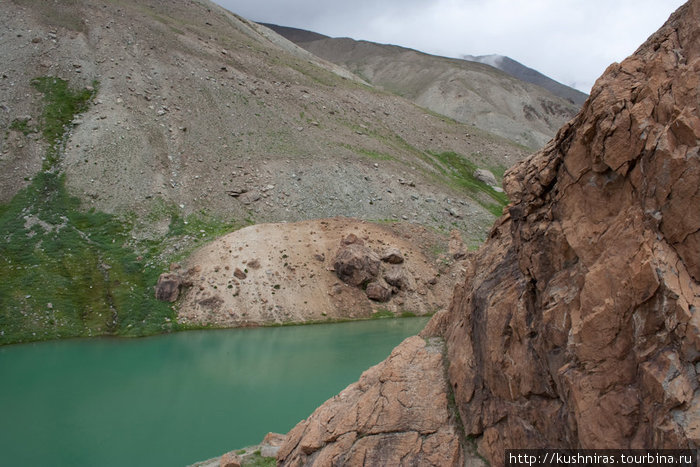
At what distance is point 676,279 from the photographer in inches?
303

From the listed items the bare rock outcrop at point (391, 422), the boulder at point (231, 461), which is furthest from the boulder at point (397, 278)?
the bare rock outcrop at point (391, 422)

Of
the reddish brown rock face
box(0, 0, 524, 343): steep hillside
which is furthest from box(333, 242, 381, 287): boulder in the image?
the reddish brown rock face

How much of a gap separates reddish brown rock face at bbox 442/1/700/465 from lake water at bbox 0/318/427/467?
17.0m

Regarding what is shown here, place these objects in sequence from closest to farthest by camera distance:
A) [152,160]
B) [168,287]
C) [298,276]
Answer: [168,287], [298,276], [152,160]

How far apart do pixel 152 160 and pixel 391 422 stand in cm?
5698

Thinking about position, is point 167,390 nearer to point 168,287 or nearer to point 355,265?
point 168,287

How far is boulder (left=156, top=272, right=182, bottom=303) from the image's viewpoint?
46562 millimetres

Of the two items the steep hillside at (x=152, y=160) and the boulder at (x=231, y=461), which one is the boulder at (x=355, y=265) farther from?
the boulder at (x=231, y=461)

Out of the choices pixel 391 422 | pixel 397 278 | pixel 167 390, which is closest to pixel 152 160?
pixel 397 278

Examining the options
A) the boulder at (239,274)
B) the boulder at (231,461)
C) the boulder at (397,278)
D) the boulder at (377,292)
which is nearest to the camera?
the boulder at (231,461)

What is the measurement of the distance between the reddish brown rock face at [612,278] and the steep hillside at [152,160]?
39352mm

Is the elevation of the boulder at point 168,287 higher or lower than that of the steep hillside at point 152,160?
lower

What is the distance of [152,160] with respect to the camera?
2436 inches

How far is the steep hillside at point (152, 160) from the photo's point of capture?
4716 centimetres
